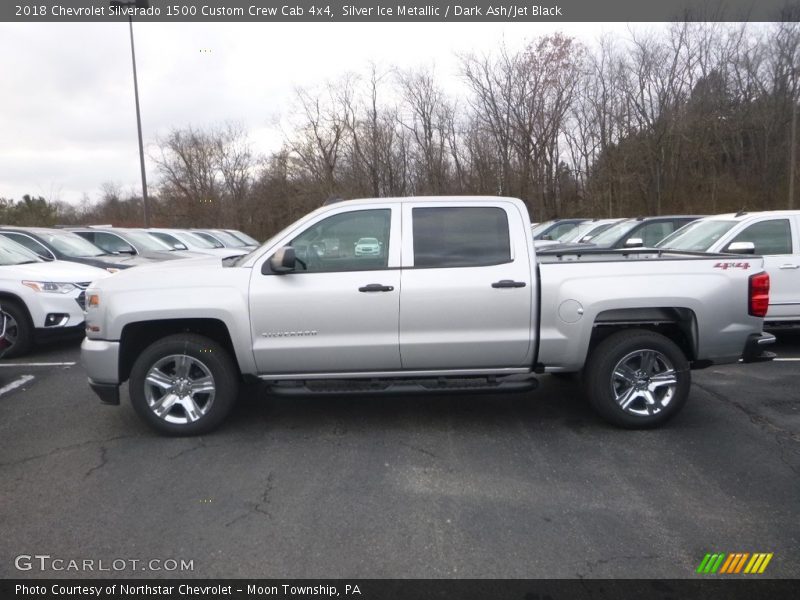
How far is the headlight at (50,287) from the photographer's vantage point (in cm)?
816

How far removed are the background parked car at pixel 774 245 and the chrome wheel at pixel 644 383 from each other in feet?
11.0

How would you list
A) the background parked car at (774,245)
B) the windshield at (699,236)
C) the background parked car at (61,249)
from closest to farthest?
the background parked car at (774,245), the windshield at (699,236), the background parked car at (61,249)

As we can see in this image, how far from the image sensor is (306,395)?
490 centimetres

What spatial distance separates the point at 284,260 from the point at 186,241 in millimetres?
15664

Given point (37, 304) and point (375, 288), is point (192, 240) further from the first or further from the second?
point (375, 288)

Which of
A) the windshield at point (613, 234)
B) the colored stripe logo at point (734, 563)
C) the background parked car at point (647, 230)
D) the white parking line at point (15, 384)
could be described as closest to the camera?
the colored stripe logo at point (734, 563)

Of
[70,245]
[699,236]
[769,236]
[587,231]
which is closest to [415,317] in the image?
[699,236]

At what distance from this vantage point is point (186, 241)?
1911 centimetres

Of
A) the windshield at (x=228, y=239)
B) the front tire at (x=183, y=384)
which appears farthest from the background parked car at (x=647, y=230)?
the windshield at (x=228, y=239)

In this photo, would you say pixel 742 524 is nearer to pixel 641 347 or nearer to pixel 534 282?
pixel 641 347

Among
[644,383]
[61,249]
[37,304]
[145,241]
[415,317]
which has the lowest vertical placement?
[644,383]

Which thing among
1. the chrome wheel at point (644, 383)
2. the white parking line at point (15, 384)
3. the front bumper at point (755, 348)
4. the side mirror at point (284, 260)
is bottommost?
the white parking line at point (15, 384)

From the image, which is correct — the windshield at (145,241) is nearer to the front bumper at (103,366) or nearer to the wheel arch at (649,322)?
the front bumper at (103,366)

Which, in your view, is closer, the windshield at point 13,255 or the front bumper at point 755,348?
the front bumper at point 755,348
